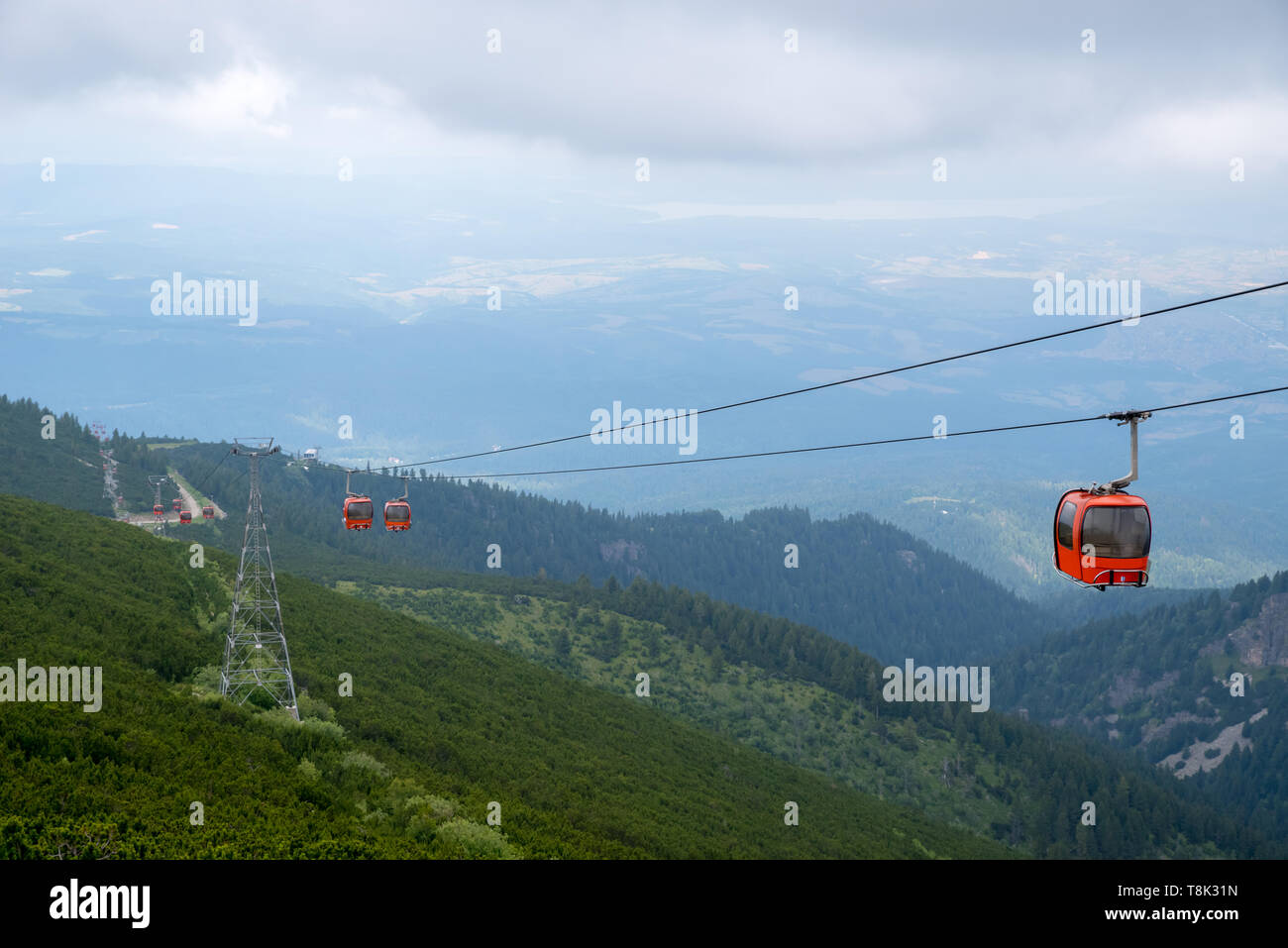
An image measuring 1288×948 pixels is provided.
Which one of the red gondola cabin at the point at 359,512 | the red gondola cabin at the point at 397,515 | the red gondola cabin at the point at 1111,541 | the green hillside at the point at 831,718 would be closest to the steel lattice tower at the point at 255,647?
the red gondola cabin at the point at 359,512

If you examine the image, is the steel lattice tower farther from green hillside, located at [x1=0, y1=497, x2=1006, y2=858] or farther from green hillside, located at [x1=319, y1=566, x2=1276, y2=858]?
green hillside, located at [x1=319, y1=566, x2=1276, y2=858]

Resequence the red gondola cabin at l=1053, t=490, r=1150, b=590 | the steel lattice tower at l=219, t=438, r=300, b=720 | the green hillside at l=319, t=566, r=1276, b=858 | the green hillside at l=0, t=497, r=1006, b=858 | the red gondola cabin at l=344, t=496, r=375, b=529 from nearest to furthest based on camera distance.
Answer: the red gondola cabin at l=1053, t=490, r=1150, b=590
the green hillside at l=0, t=497, r=1006, b=858
the steel lattice tower at l=219, t=438, r=300, b=720
the red gondola cabin at l=344, t=496, r=375, b=529
the green hillside at l=319, t=566, r=1276, b=858

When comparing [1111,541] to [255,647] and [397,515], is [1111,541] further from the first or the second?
[255,647]

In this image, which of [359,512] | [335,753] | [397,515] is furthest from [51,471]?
[335,753]

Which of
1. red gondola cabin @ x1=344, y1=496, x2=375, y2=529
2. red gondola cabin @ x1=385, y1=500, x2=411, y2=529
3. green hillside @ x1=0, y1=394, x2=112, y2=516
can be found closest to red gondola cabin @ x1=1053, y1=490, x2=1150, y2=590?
red gondola cabin @ x1=385, y1=500, x2=411, y2=529

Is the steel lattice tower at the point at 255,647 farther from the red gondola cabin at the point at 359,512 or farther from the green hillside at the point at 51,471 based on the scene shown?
the green hillside at the point at 51,471

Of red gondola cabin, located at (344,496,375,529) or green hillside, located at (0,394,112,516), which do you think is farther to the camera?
green hillside, located at (0,394,112,516)
